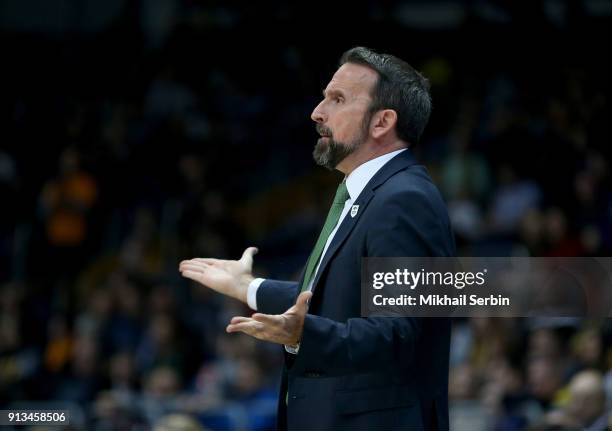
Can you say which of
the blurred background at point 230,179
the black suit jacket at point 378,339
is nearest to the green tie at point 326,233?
the black suit jacket at point 378,339

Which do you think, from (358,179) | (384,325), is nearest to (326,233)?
(358,179)

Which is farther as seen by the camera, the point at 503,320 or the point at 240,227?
the point at 240,227

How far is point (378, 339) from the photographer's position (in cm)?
296

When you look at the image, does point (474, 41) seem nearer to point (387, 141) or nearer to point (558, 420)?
point (558, 420)

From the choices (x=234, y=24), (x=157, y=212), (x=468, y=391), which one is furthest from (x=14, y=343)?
(x=234, y=24)

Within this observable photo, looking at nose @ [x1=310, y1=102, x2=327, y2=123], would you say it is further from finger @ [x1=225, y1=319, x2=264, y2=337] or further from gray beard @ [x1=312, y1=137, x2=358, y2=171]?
finger @ [x1=225, y1=319, x2=264, y2=337]

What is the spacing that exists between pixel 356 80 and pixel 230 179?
7.40 metres

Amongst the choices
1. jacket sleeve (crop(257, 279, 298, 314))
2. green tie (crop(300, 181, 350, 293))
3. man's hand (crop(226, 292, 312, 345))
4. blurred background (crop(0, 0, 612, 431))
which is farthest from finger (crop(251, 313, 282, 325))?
blurred background (crop(0, 0, 612, 431))

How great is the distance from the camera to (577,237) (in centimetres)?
816

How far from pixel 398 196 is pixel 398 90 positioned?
378 mm

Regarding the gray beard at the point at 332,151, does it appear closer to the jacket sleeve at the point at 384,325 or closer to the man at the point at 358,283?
the man at the point at 358,283

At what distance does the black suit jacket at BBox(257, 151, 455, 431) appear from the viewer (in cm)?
299

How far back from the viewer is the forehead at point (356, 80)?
3.45 meters

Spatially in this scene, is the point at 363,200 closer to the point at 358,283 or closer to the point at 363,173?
the point at 363,173
